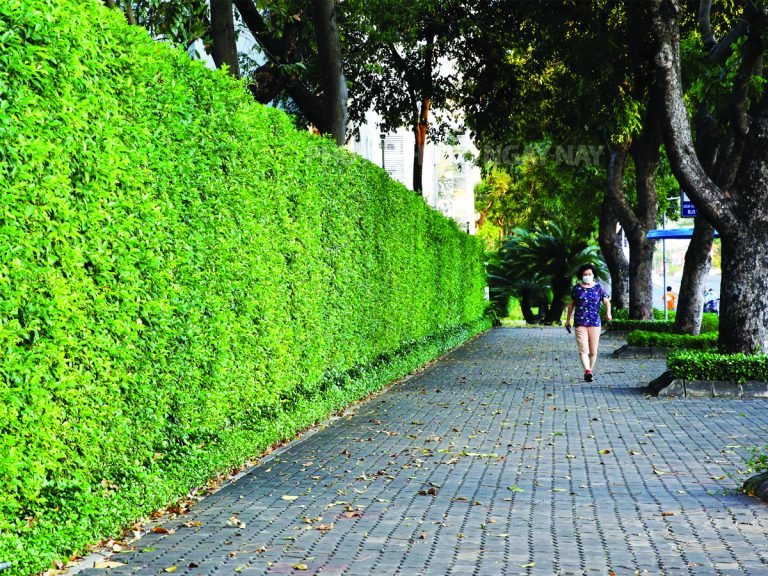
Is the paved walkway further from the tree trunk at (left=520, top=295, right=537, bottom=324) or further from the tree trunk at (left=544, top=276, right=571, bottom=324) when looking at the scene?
the tree trunk at (left=520, top=295, right=537, bottom=324)

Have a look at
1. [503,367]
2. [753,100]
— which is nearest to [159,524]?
[503,367]

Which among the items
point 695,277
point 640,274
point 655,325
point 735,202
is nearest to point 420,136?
point 695,277

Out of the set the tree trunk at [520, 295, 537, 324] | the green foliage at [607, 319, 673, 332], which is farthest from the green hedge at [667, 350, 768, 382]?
the tree trunk at [520, 295, 537, 324]

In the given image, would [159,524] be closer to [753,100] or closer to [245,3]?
[245,3]

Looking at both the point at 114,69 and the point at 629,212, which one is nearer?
the point at 114,69

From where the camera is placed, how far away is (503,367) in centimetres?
2236

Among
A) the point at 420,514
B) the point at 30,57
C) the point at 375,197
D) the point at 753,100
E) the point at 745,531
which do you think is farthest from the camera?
the point at 753,100

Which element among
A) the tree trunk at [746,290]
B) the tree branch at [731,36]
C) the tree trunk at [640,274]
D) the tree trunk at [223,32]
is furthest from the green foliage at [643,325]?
the tree trunk at [223,32]

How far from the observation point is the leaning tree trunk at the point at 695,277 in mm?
23500

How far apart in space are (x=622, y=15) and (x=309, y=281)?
1236cm

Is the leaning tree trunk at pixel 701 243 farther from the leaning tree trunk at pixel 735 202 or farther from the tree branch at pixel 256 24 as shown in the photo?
the tree branch at pixel 256 24

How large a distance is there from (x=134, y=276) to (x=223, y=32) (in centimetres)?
901

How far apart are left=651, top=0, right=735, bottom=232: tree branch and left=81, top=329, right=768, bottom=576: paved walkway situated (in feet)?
11.8

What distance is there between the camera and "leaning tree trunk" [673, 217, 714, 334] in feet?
77.1
